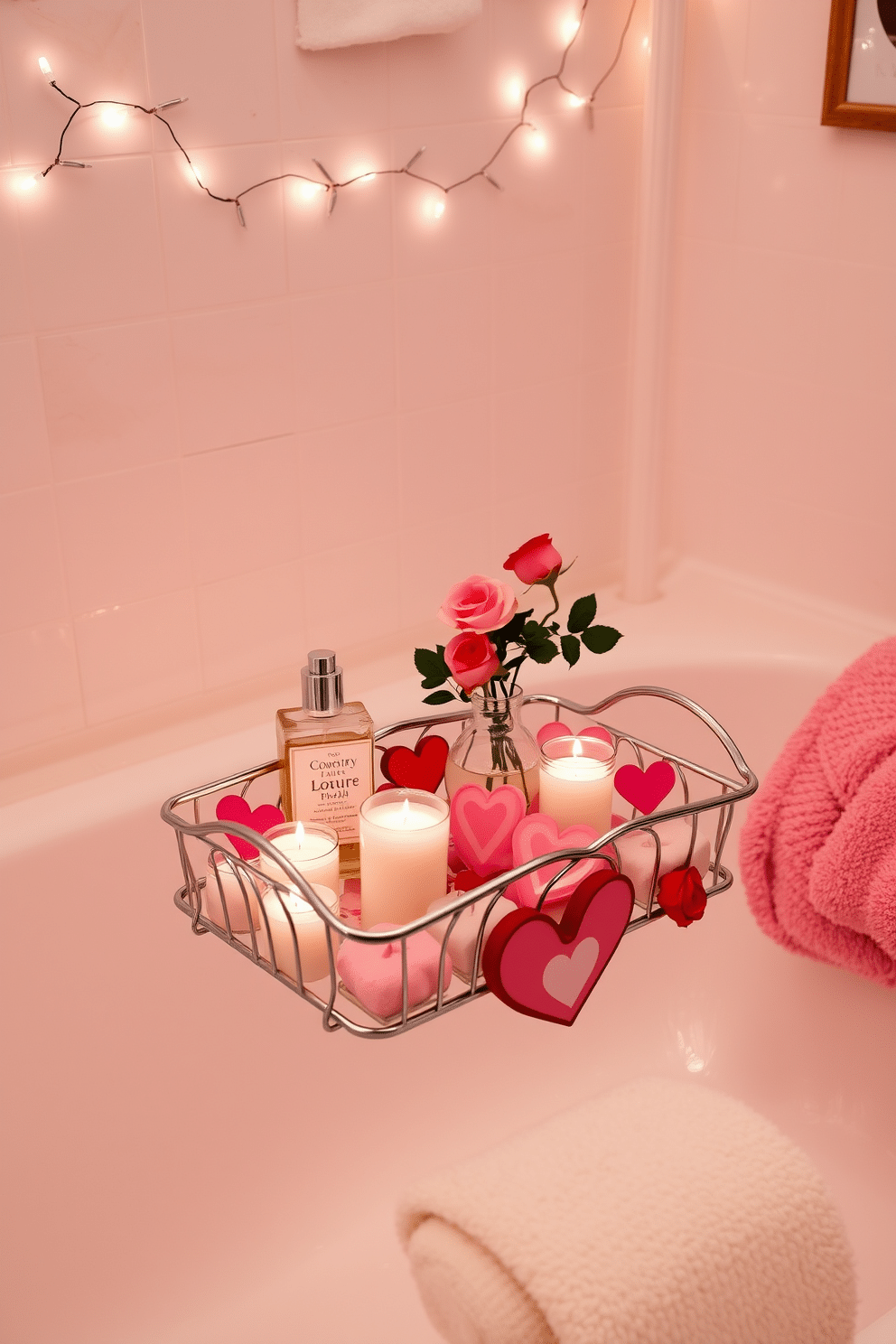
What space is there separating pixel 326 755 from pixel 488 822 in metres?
0.13

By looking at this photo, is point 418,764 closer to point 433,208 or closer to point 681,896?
point 681,896

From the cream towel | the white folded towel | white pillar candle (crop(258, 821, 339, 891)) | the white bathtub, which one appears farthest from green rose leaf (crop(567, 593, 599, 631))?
the white folded towel

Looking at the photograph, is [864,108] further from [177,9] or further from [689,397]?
[177,9]

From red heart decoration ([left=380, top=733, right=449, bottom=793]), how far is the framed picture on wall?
3.13ft

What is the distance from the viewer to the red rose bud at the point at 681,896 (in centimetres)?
88

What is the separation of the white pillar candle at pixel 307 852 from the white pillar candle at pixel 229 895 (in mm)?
19

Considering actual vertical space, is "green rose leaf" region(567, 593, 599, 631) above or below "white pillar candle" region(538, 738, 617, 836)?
above

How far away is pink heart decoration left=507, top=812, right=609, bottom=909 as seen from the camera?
2.81 feet

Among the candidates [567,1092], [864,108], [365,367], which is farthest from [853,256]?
[567,1092]

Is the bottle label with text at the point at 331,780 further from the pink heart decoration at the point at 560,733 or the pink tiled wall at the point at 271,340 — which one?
the pink tiled wall at the point at 271,340

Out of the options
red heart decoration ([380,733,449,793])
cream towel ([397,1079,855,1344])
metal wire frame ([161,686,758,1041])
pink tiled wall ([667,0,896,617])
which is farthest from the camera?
pink tiled wall ([667,0,896,617])

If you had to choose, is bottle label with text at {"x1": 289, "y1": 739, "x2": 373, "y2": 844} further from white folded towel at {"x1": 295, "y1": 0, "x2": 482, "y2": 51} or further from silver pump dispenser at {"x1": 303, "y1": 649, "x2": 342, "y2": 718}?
white folded towel at {"x1": 295, "y1": 0, "x2": 482, "y2": 51}

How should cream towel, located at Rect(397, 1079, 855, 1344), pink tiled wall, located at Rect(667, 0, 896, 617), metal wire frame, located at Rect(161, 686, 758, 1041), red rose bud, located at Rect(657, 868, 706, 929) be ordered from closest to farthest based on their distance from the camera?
1. cream towel, located at Rect(397, 1079, 855, 1344)
2. metal wire frame, located at Rect(161, 686, 758, 1041)
3. red rose bud, located at Rect(657, 868, 706, 929)
4. pink tiled wall, located at Rect(667, 0, 896, 617)

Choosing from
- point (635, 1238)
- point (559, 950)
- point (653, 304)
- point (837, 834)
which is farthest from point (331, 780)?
point (653, 304)
